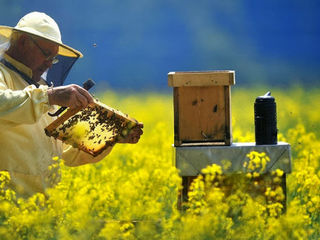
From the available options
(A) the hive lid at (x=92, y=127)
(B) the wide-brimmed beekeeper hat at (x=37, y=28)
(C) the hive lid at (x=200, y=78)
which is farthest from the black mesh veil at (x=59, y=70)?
(C) the hive lid at (x=200, y=78)

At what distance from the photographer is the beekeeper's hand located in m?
3.67

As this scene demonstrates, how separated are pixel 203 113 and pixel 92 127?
2.23ft

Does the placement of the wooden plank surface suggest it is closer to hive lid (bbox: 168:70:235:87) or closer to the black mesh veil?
hive lid (bbox: 168:70:235:87)

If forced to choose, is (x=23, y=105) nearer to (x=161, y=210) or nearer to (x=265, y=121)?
(x=161, y=210)

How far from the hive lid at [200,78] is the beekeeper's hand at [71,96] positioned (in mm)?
595

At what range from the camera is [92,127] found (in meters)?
3.99

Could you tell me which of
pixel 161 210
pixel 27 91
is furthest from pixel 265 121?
pixel 27 91

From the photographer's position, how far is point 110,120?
3.91 m

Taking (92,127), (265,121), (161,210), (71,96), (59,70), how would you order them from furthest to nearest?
(59,70) < (265,121) < (92,127) < (71,96) < (161,210)

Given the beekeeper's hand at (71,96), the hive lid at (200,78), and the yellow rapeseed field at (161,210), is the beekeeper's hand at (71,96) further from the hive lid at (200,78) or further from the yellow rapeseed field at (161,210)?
the hive lid at (200,78)

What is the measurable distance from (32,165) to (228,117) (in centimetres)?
123

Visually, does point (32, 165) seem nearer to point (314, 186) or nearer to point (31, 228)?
point (31, 228)

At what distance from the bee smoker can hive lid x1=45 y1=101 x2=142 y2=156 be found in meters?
0.75

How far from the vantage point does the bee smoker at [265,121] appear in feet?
13.4
